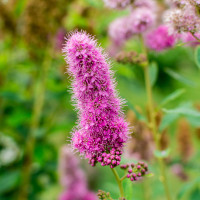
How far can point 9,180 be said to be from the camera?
1.56 metres

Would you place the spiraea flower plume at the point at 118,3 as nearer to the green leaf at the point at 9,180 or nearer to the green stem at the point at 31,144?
the green stem at the point at 31,144

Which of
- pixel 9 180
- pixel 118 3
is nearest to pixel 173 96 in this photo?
pixel 118 3

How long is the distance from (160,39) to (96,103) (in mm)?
494

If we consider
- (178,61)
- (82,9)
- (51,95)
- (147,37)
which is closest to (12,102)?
(51,95)

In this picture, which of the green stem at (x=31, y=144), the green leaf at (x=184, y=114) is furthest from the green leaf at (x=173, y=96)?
the green stem at (x=31, y=144)

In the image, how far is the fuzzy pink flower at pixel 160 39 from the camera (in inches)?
41.0

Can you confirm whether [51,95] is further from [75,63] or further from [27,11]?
[75,63]

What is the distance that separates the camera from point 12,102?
67.4 inches

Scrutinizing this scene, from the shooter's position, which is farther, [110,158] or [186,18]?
[186,18]

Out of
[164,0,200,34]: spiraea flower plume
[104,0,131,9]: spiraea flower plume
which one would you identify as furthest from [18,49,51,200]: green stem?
[164,0,200,34]: spiraea flower plume

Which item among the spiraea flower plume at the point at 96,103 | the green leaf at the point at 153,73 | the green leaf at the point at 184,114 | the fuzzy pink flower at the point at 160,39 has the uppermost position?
the fuzzy pink flower at the point at 160,39

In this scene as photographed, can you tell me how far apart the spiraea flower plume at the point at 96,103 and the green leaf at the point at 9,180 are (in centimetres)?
100

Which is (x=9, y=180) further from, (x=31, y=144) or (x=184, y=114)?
(x=184, y=114)

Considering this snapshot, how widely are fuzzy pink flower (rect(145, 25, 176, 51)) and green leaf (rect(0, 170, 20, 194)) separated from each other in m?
0.95
